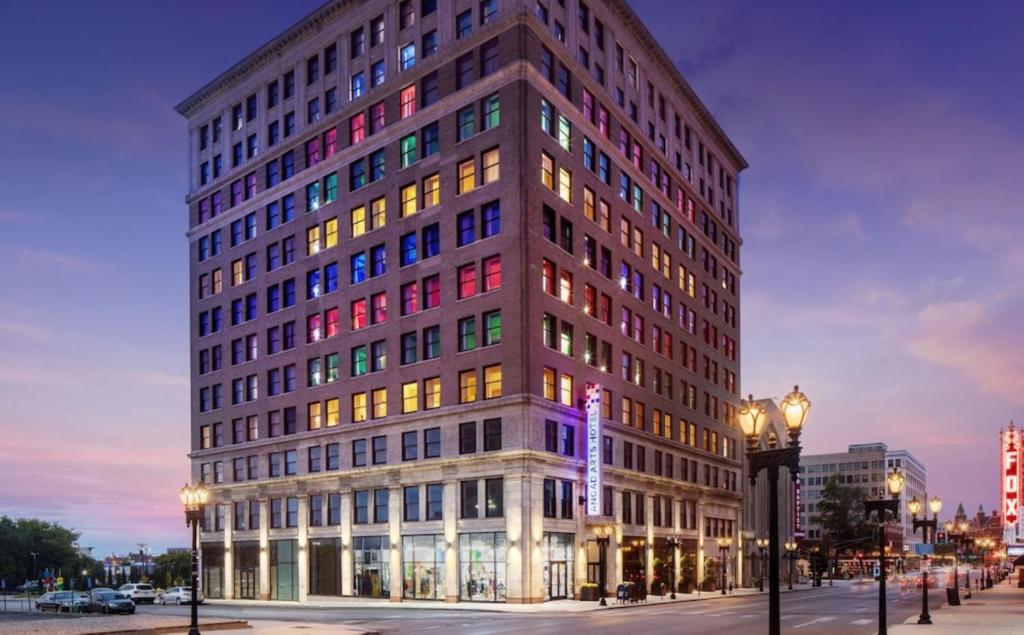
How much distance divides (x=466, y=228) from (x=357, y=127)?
15.3 metres

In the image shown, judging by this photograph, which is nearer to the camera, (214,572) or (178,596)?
(178,596)

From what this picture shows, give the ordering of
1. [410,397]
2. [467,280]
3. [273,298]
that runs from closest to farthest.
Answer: [467,280] → [410,397] → [273,298]

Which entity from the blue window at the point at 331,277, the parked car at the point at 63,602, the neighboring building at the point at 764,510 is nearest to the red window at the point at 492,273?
the blue window at the point at 331,277

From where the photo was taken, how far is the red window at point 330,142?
75125 mm

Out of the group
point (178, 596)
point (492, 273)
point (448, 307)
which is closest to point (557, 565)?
point (448, 307)

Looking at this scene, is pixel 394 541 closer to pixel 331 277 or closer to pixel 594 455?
pixel 594 455

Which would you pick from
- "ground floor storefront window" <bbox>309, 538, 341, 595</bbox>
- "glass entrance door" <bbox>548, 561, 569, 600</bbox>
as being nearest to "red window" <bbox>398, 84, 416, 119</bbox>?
"ground floor storefront window" <bbox>309, 538, 341, 595</bbox>

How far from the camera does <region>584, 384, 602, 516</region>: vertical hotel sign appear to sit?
63.6m

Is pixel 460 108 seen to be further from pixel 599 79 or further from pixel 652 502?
pixel 652 502

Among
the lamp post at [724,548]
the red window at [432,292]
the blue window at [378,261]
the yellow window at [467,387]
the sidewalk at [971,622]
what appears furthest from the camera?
the lamp post at [724,548]

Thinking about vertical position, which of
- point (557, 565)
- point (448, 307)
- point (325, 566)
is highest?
point (448, 307)

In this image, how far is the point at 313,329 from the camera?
249 ft

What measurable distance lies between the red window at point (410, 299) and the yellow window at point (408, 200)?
5275mm

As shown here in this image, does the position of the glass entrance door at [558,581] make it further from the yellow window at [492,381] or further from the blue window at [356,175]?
the blue window at [356,175]
